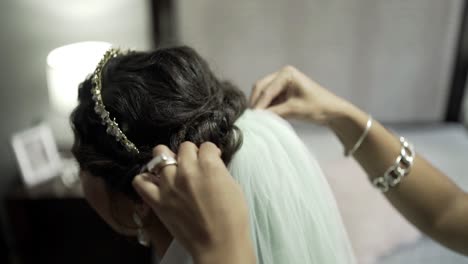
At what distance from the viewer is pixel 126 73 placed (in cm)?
70

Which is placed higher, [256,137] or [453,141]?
[256,137]

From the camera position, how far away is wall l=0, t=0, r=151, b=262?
1.67 metres

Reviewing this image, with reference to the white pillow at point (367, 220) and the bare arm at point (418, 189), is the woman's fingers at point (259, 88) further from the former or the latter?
the white pillow at point (367, 220)

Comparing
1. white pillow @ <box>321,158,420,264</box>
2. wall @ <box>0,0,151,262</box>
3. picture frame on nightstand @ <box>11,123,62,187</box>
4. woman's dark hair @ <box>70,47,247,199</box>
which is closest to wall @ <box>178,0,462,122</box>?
wall @ <box>0,0,151,262</box>

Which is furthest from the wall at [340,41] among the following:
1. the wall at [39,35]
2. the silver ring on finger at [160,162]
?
the silver ring on finger at [160,162]

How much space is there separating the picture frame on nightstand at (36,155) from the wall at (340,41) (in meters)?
0.65

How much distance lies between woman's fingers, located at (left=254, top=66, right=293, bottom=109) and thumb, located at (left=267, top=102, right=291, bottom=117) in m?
0.02

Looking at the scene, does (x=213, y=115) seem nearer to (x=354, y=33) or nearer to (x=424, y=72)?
(x=354, y=33)

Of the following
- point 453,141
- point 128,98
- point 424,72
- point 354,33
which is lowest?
point 453,141

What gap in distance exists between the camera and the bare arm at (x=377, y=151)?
2.80ft

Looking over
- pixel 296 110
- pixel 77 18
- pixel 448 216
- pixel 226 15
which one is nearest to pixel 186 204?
pixel 296 110

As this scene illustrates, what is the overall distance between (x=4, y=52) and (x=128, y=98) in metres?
1.26

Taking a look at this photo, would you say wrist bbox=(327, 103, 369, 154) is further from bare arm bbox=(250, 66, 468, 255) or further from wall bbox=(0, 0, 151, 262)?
wall bbox=(0, 0, 151, 262)

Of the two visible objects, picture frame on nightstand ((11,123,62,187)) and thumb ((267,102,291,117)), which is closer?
thumb ((267,102,291,117))
